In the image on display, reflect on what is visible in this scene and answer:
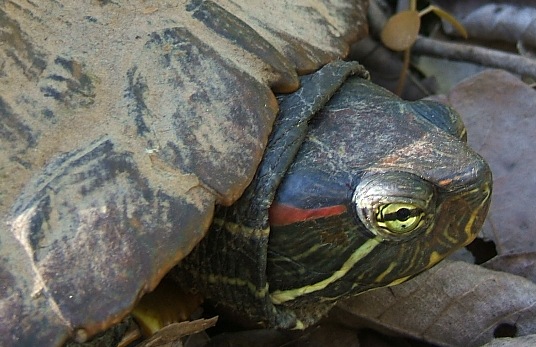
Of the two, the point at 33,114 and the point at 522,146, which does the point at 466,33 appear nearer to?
the point at 522,146

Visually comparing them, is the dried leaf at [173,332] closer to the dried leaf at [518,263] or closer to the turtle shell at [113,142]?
the turtle shell at [113,142]

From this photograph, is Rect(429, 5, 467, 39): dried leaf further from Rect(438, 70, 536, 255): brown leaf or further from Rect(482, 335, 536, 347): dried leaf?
Rect(482, 335, 536, 347): dried leaf

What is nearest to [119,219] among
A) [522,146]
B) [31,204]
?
[31,204]

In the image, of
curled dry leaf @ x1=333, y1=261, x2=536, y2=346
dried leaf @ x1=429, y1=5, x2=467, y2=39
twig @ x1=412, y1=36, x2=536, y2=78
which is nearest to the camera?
curled dry leaf @ x1=333, y1=261, x2=536, y2=346

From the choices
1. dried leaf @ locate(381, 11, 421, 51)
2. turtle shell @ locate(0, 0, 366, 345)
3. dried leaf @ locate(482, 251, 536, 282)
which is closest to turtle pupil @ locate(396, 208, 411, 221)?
turtle shell @ locate(0, 0, 366, 345)

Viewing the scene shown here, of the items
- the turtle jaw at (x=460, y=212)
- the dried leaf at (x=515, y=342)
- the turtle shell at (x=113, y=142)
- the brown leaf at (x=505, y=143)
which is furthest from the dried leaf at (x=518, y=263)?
the turtle shell at (x=113, y=142)

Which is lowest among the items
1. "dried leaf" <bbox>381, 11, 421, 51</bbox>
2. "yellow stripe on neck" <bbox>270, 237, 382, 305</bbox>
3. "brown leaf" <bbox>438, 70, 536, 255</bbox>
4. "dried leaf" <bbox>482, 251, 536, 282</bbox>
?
"dried leaf" <bbox>482, 251, 536, 282</bbox>

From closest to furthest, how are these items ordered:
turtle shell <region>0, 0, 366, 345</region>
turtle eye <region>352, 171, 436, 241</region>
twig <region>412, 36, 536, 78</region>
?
turtle shell <region>0, 0, 366, 345</region>
turtle eye <region>352, 171, 436, 241</region>
twig <region>412, 36, 536, 78</region>

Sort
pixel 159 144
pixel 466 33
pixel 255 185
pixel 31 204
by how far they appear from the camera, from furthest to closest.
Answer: pixel 466 33 < pixel 255 185 < pixel 159 144 < pixel 31 204

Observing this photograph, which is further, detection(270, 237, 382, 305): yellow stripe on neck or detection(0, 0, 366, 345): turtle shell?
detection(270, 237, 382, 305): yellow stripe on neck
